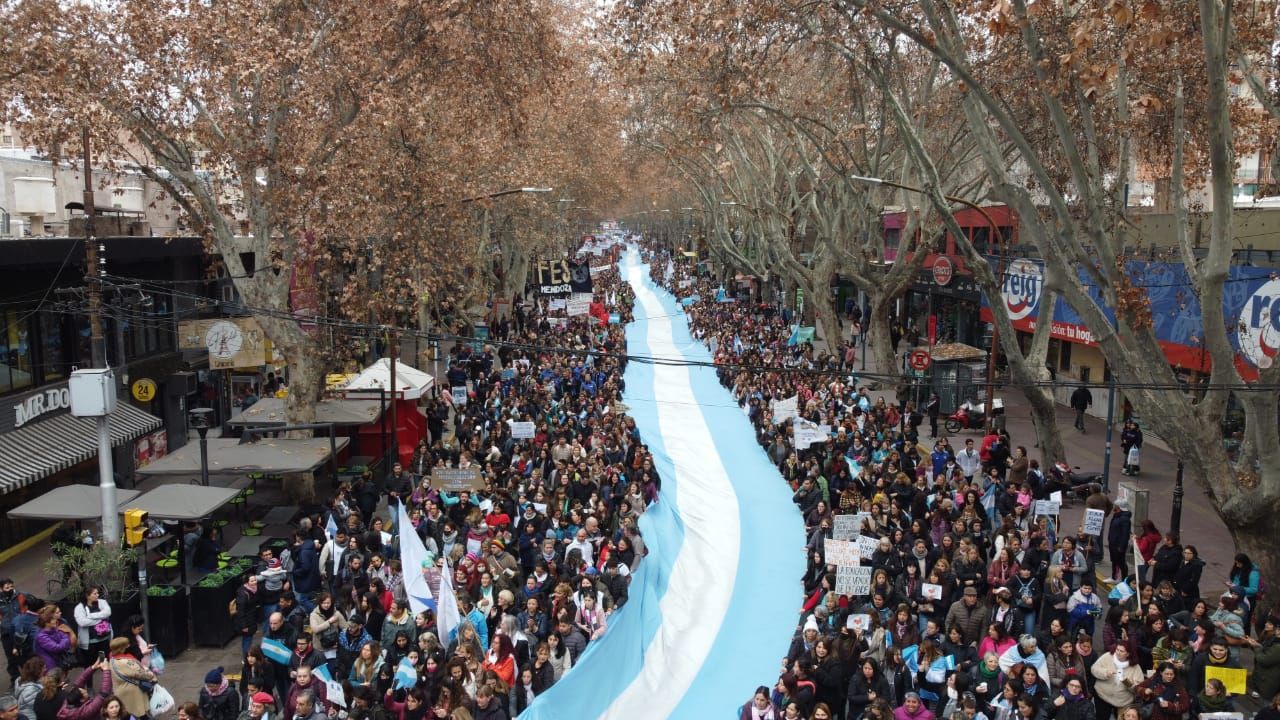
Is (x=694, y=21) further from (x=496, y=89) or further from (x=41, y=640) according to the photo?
(x=41, y=640)

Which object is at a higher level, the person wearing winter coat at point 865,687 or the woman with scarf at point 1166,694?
the woman with scarf at point 1166,694

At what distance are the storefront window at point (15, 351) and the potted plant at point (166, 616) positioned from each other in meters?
8.23

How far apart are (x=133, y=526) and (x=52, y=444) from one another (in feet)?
20.7

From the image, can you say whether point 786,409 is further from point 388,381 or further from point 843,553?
point 843,553

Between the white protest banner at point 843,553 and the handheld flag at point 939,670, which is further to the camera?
the white protest banner at point 843,553

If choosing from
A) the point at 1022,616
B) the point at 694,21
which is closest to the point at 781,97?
the point at 694,21

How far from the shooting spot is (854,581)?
1273cm

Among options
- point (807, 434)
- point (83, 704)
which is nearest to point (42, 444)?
point (83, 704)

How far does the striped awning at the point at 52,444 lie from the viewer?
57.0 ft

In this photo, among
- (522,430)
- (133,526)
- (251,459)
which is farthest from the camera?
(522,430)

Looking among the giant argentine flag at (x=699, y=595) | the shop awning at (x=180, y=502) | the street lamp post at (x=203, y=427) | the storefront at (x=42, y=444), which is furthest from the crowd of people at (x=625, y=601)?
the storefront at (x=42, y=444)

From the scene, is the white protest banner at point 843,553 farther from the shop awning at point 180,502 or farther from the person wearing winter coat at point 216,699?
the shop awning at point 180,502

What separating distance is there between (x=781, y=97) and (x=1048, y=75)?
70.2 ft

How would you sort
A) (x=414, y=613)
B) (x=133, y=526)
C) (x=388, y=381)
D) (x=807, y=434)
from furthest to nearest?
(x=388, y=381) < (x=807, y=434) < (x=133, y=526) < (x=414, y=613)
